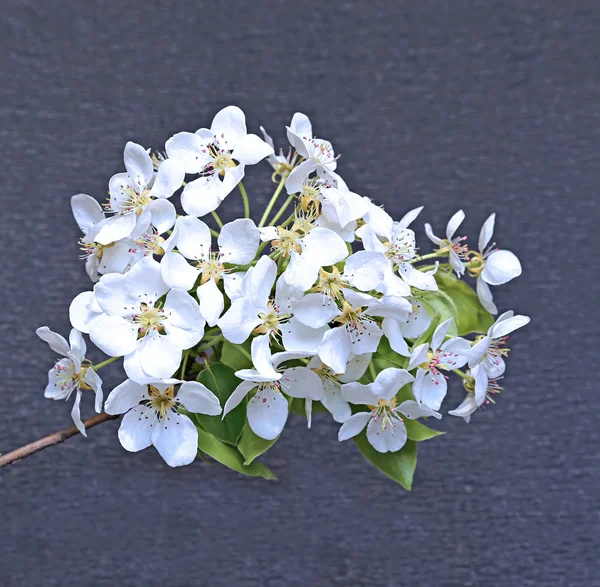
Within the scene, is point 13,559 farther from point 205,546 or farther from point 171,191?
point 171,191

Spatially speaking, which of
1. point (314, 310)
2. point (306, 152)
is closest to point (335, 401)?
point (314, 310)

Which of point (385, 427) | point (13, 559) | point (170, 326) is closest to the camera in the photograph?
point (170, 326)

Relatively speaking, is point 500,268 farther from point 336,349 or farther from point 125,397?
point 125,397

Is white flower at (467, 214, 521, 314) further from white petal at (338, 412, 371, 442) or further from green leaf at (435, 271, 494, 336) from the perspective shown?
white petal at (338, 412, 371, 442)

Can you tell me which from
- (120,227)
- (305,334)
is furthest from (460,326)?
(120,227)

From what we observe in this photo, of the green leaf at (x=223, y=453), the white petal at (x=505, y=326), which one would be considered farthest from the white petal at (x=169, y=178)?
the white petal at (x=505, y=326)

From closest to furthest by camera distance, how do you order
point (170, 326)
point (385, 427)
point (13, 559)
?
point (170, 326), point (385, 427), point (13, 559)

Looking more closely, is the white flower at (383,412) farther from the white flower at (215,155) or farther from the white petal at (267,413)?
the white flower at (215,155)

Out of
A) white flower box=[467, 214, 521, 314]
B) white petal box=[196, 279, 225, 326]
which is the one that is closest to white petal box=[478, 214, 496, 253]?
white flower box=[467, 214, 521, 314]
